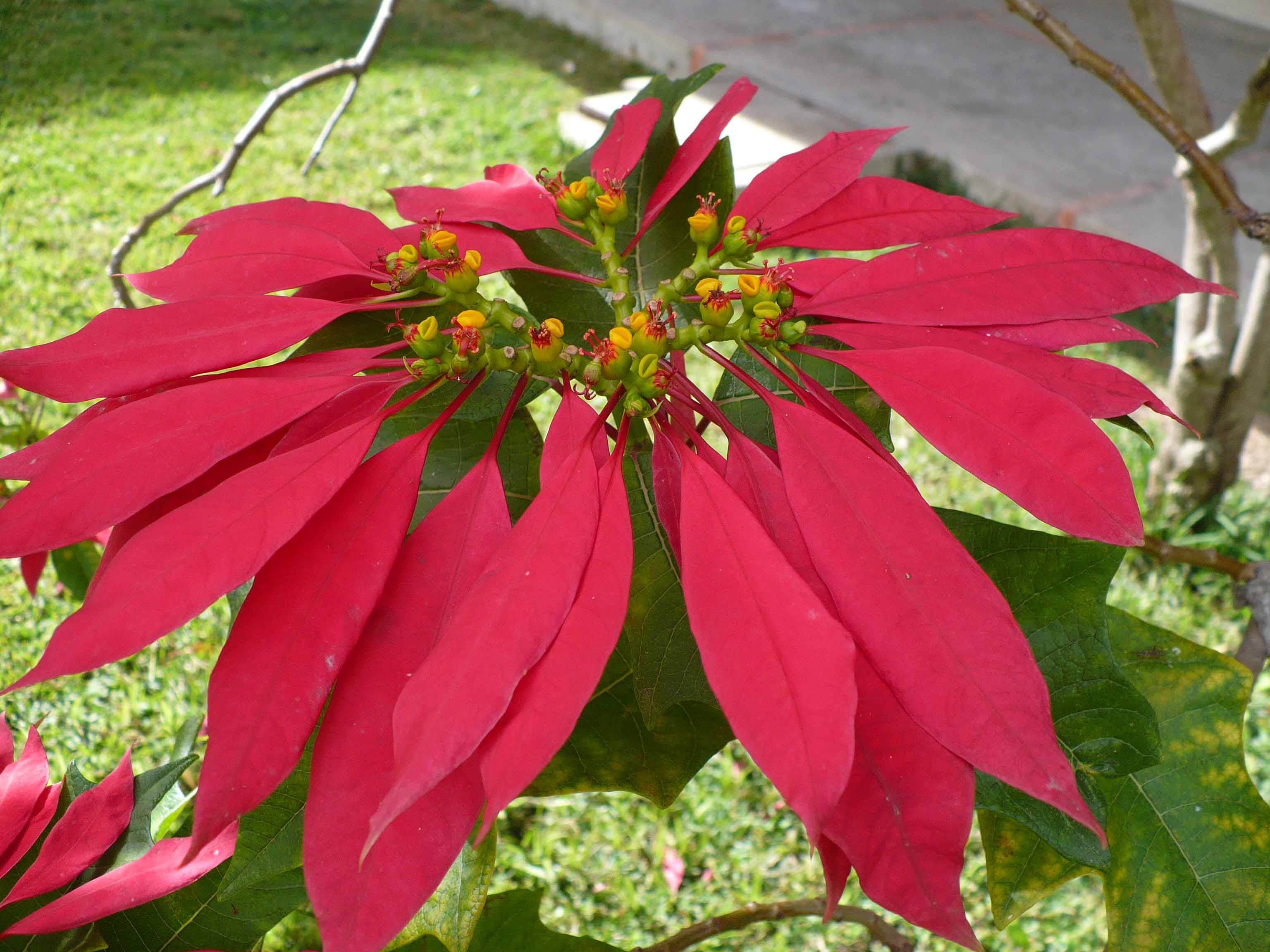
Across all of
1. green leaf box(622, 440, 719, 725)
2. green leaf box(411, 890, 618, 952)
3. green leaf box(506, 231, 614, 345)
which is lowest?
green leaf box(411, 890, 618, 952)

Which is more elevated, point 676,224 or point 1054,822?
point 676,224

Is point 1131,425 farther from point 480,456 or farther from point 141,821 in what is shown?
point 141,821

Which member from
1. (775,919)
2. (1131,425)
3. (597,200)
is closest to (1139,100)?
(1131,425)

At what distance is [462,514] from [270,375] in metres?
0.14

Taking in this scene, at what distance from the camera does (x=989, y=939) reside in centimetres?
146

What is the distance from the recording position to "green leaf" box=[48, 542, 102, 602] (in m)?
1.25

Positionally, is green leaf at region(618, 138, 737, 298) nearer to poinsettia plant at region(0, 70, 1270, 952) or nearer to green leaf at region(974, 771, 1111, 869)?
poinsettia plant at region(0, 70, 1270, 952)

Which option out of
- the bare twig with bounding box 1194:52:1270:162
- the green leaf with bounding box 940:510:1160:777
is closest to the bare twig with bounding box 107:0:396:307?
the green leaf with bounding box 940:510:1160:777

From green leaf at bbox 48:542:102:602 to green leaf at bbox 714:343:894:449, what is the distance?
894mm

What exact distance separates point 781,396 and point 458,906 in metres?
0.37

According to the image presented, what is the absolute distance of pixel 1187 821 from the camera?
770mm

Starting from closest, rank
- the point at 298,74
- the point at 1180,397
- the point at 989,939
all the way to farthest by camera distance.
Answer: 1. the point at 989,939
2. the point at 1180,397
3. the point at 298,74

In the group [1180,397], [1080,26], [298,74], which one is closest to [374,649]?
[1180,397]

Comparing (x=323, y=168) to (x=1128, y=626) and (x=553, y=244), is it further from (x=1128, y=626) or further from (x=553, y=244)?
(x=1128, y=626)
